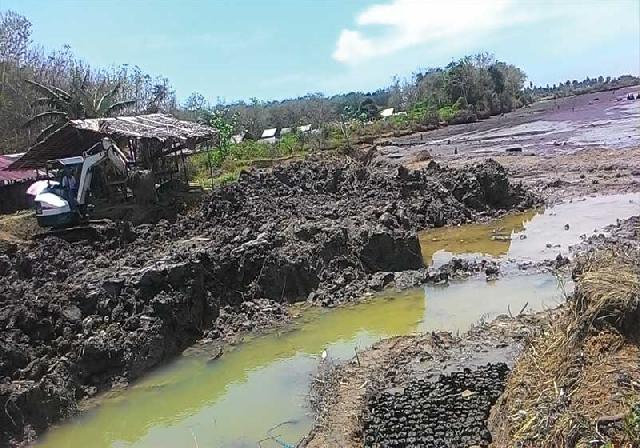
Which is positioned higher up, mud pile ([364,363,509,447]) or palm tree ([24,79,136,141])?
palm tree ([24,79,136,141])

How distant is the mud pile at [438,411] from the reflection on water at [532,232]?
27.8 ft

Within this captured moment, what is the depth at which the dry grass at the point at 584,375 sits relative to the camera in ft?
21.1

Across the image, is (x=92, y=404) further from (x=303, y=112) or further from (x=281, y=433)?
(x=303, y=112)

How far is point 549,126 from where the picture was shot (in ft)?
181

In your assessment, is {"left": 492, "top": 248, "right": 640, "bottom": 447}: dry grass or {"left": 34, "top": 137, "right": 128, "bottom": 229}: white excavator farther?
{"left": 34, "top": 137, "right": 128, "bottom": 229}: white excavator

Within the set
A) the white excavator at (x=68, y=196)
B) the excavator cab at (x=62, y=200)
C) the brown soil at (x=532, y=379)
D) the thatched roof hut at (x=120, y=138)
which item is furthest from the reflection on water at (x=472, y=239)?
the excavator cab at (x=62, y=200)

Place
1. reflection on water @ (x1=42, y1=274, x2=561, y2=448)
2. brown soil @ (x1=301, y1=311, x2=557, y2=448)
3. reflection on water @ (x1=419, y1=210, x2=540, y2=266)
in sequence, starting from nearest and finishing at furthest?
brown soil @ (x1=301, y1=311, x2=557, y2=448) → reflection on water @ (x1=42, y1=274, x2=561, y2=448) → reflection on water @ (x1=419, y1=210, x2=540, y2=266)

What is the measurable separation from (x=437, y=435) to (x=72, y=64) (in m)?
39.6

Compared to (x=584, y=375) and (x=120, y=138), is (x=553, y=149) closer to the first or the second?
(x=120, y=138)

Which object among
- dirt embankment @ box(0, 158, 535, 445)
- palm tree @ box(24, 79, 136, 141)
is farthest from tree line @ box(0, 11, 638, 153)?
dirt embankment @ box(0, 158, 535, 445)

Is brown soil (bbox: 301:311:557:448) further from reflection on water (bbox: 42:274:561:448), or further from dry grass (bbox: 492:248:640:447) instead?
dry grass (bbox: 492:248:640:447)

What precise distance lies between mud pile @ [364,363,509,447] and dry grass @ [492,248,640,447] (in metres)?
0.39

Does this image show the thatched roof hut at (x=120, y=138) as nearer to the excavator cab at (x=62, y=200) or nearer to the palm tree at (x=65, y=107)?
the excavator cab at (x=62, y=200)

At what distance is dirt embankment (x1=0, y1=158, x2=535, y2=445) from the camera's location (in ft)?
39.7
